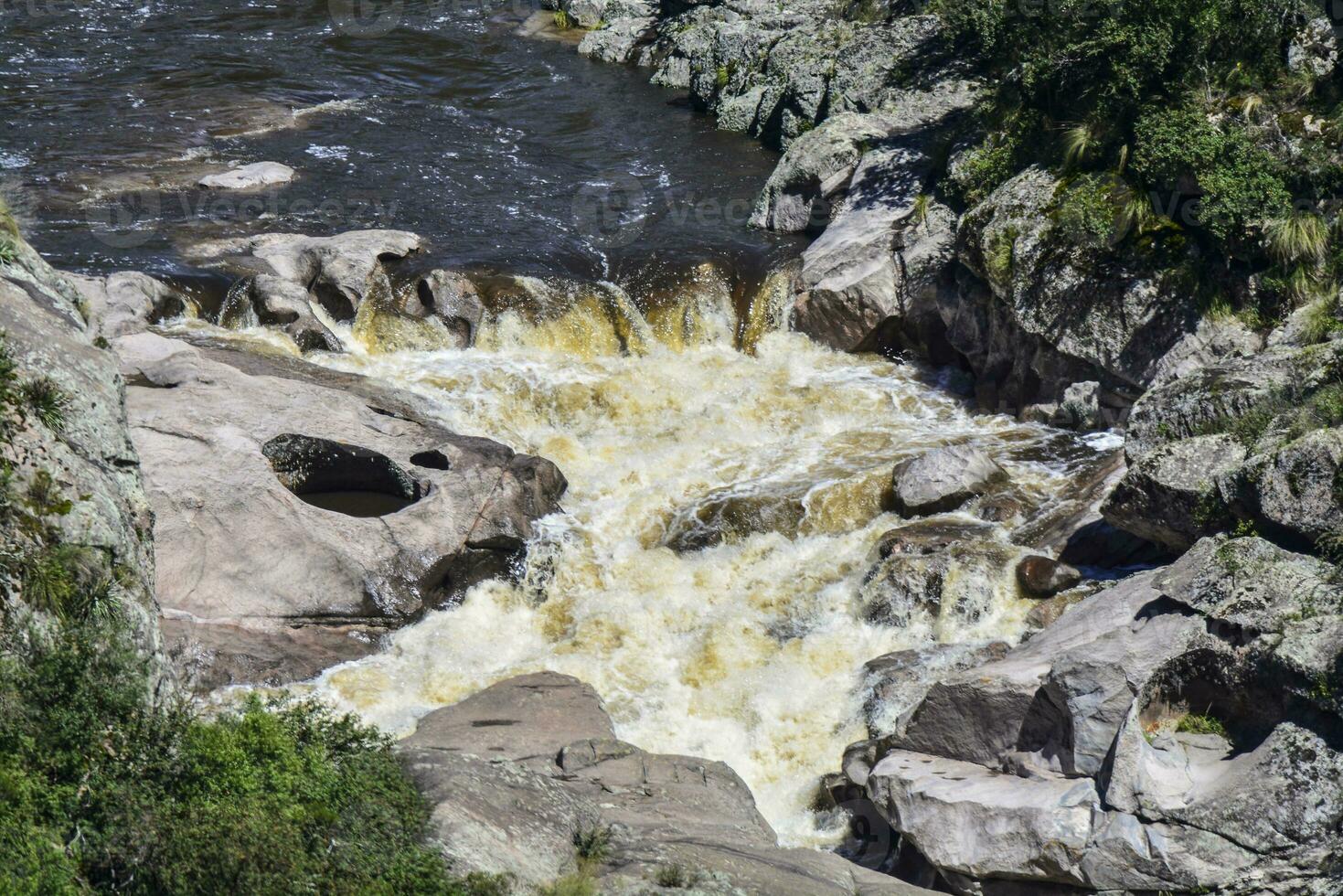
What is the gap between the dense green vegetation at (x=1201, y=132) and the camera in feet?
63.1

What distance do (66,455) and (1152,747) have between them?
9.94 m

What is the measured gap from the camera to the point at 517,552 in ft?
60.9

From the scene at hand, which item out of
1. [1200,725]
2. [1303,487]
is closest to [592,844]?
[1200,725]

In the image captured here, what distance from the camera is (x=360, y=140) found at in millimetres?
31625

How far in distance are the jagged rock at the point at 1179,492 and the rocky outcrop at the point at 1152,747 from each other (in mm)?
1168

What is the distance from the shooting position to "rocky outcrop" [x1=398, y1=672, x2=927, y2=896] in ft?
31.5

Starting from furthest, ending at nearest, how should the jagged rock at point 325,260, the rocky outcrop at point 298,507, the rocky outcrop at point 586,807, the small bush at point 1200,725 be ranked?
the jagged rock at point 325,260 < the rocky outcrop at point 298,507 < the small bush at point 1200,725 < the rocky outcrop at point 586,807

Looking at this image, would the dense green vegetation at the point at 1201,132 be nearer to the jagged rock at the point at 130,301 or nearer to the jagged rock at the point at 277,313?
the jagged rock at the point at 277,313

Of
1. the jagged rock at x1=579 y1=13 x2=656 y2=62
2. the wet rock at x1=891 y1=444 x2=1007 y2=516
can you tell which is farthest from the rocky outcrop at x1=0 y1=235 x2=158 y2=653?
the jagged rock at x1=579 y1=13 x2=656 y2=62

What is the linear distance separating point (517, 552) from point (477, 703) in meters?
3.83

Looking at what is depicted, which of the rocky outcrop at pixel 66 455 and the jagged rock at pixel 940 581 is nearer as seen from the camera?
the rocky outcrop at pixel 66 455

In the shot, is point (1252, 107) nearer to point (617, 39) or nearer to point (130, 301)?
point (130, 301)

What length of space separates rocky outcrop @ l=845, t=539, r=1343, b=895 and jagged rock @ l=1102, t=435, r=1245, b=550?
1.17 metres

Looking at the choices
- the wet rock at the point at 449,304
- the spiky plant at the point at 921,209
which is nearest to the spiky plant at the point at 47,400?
the wet rock at the point at 449,304
